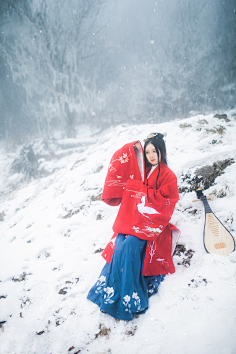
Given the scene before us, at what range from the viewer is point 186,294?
152cm

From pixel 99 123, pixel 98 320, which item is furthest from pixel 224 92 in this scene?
pixel 98 320

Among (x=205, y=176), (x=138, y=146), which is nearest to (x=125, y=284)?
(x=138, y=146)

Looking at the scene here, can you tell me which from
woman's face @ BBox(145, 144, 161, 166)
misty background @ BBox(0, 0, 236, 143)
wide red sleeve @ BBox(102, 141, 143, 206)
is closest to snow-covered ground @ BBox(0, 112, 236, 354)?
wide red sleeve @ BBox(102, 141, 143, 206)

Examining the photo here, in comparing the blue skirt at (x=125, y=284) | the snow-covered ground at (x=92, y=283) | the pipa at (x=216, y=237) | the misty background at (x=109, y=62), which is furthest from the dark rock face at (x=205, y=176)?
the misty background at (x=109, y=62)

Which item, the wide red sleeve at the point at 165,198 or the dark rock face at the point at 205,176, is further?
the dark rock face at the point at 205,176

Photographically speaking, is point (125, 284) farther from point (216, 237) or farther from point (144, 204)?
point (216, 237)

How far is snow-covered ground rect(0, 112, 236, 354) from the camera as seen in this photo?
128 centimetres

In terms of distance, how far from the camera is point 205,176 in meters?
2.80

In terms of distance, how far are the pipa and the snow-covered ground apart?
0.28ft

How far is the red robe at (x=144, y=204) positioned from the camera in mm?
1688

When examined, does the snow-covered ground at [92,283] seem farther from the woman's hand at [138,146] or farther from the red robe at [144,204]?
the woman's hand at [138,146]

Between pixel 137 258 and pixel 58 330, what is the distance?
1.03 metres

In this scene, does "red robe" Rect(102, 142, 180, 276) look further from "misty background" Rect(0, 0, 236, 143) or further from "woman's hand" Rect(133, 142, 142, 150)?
"misty background" Rect(0, 0, 236, 143)

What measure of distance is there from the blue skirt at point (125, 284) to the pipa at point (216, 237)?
73 centimetres
